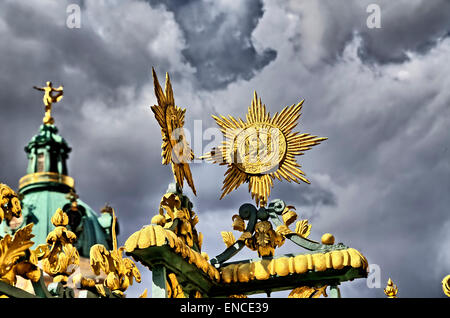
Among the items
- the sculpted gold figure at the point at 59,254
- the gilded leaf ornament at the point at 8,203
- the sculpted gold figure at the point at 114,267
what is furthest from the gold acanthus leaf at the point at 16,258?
the sculpted gold figure at the point at 114,267

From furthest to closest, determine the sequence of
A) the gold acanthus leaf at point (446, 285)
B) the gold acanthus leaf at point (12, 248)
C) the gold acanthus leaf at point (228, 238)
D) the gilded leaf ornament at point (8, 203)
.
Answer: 1. the gold acanthus leaf at point (446, 285)
2. the gold acanthus leaf at point (228, 238)
3. the gilded leaf ornament at point (8, 203)
4. the gold acanthus leaf at point (12, 248)

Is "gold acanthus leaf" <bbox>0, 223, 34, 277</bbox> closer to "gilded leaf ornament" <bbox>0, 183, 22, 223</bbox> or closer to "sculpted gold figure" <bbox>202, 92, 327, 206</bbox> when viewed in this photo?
"gilded leaf ornament" <bbox>0, 183, 22, 223</bbox>

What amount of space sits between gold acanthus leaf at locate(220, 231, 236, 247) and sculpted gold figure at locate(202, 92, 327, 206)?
486 mm

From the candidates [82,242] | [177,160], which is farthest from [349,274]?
[82,242]

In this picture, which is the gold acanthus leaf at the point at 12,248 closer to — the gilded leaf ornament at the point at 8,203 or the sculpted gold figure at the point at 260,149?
the gilded leaf ornament at the point at 8,203

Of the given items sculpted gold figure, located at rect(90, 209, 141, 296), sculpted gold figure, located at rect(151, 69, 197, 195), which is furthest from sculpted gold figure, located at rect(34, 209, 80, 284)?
sculpted gold figure, located at rect(151, 69, 197, 195)

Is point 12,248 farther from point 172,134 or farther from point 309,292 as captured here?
point 309,292

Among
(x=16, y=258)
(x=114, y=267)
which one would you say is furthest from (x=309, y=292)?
(x=16, y=258)

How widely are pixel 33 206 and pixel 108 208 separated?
3.92 meters

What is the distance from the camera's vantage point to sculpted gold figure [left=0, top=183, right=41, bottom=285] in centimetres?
607

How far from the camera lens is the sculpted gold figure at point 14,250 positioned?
19.9ft

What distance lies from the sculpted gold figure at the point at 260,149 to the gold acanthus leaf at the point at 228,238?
1.60ft

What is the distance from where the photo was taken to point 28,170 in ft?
140
